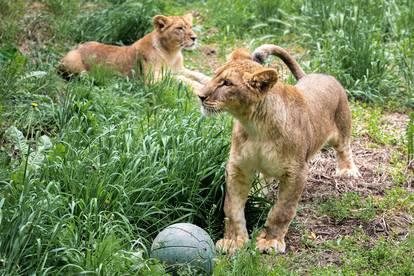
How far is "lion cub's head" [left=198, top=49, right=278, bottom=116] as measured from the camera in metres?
5.92

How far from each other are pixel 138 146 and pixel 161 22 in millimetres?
4127

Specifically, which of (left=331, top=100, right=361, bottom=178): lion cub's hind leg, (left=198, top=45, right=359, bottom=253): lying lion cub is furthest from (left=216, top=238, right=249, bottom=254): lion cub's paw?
(left=331, top=100, right=361, bottom=178): lion cub's hind leg

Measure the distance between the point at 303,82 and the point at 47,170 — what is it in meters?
2.64

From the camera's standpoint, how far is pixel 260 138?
613 centimetres

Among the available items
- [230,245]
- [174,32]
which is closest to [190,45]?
[174,32]

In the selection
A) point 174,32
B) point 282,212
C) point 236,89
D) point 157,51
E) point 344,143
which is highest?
point 236,89

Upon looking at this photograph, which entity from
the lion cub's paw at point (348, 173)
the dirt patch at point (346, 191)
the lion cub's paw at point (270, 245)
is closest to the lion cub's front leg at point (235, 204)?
the lion cub's paw at point (270, 245)

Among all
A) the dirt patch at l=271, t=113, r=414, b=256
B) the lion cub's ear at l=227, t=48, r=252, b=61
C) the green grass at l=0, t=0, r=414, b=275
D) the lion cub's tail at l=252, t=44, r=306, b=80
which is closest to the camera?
the green grass at l=0, t=0, r=414, b=275

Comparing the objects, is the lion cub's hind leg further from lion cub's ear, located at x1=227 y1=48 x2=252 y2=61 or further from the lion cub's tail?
lion cub's ear, located at x1=227 y1=48 x2=252 y2=61

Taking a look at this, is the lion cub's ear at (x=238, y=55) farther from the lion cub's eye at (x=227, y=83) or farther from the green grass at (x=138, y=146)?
the green grass at (x=138, y=146)

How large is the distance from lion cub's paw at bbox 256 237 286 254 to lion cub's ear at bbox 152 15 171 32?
4.84 meters

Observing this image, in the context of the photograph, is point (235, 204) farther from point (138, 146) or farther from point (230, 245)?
point (138, 146)

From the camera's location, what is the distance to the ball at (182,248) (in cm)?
559

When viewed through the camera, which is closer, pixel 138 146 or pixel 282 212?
pixel 282 212
